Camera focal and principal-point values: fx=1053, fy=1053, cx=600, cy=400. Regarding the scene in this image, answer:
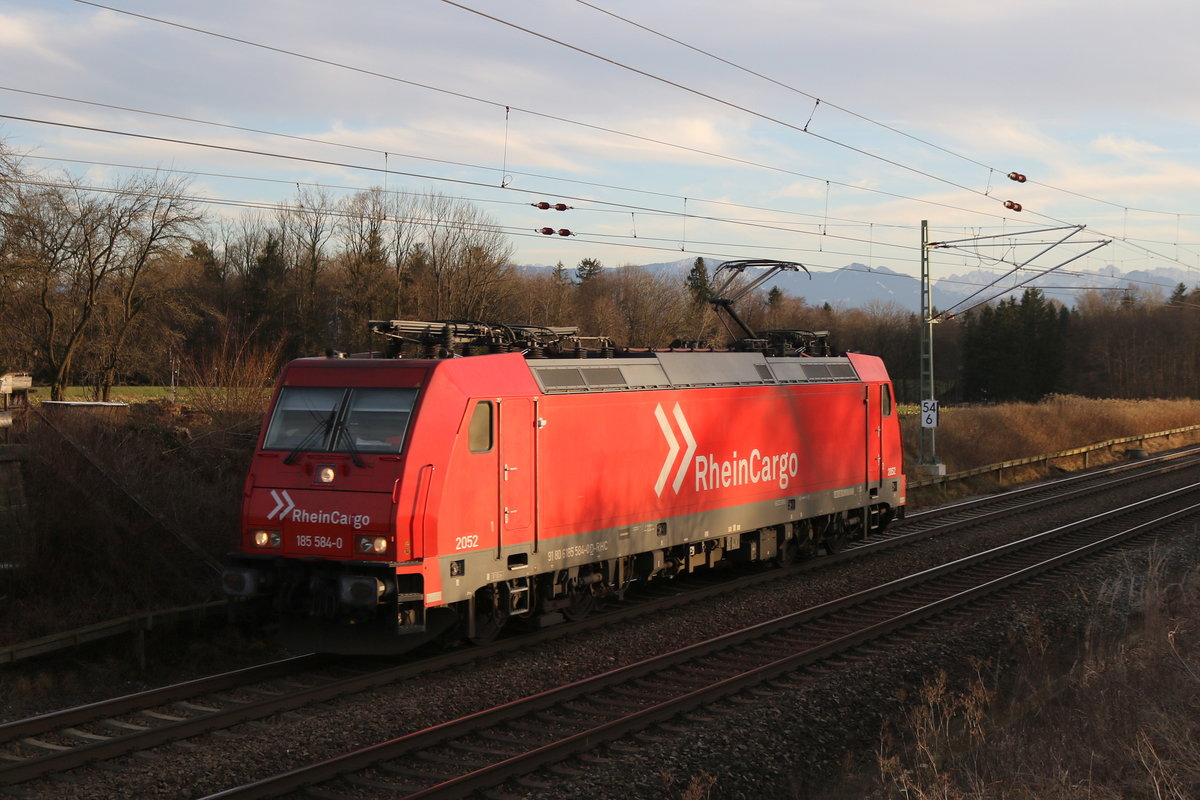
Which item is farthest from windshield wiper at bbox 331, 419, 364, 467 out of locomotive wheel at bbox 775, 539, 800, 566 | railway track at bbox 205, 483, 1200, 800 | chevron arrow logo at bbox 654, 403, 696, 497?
locomotive wheel at bbox 775, 539, 800, 566

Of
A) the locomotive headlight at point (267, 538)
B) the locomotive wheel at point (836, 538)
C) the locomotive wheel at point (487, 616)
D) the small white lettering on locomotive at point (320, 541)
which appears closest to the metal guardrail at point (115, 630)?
the locomotive headlight at point (267, 538)

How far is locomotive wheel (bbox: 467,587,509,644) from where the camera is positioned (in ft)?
37.5

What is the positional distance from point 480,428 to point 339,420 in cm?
145

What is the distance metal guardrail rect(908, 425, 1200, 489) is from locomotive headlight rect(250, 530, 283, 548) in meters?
20.8

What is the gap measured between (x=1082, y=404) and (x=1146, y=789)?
42835 mm

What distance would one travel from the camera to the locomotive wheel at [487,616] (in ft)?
37.5

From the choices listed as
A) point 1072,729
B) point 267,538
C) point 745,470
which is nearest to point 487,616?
point 267,538

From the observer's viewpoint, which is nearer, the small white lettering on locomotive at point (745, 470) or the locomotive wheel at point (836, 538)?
the small white lettering on locomotive at point (745, 470)

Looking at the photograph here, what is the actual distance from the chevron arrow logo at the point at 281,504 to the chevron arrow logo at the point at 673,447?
4.84 m

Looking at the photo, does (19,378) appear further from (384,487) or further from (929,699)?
(929,699)

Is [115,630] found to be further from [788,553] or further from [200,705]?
[788,553]

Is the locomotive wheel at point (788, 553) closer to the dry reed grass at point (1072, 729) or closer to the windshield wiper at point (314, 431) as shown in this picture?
the dry reed grass at point (1072, 729)

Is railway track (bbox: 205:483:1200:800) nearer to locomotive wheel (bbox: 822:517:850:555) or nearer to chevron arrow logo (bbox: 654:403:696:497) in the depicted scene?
locomotive wheel (bbox: 822:517:850:555)

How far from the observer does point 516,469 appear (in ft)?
37.4
